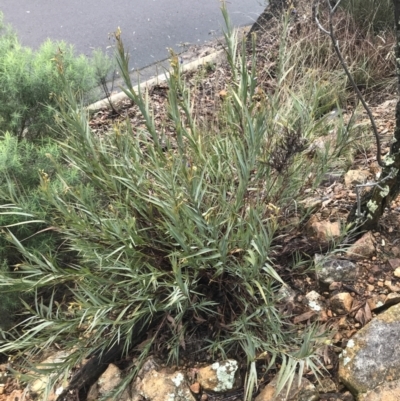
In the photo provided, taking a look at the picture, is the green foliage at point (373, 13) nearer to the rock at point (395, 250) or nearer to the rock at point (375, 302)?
the rock at point (395, 250)

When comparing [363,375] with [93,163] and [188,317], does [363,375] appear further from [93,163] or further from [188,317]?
[93,163]

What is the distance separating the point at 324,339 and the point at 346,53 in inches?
115

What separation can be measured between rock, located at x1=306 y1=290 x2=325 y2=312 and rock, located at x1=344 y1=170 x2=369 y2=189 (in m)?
0.75

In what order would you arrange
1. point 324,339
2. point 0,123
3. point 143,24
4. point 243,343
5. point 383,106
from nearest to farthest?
point 324,339 < point 243,343 < point 0,123 < point 383,106 < point 143,24

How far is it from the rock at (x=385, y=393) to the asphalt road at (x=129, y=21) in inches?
158

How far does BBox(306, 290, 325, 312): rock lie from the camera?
6.44 feet

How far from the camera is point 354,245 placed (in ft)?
6.70

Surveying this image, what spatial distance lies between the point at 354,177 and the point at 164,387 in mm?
1502

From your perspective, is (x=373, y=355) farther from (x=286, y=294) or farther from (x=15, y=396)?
(x=15, y=396)

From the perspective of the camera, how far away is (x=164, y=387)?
5.95 ft

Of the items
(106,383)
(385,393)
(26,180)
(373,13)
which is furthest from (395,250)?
(373,13)

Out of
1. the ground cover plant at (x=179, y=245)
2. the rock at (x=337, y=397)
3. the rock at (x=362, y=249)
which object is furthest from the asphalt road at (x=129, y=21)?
the rock at (x=337, y=397)

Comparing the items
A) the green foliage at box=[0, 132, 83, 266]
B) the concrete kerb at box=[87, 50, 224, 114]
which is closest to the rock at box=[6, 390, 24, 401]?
the green foliage at box=[0, 132, 83, 266]

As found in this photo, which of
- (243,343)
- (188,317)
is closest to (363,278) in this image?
(243,343)
